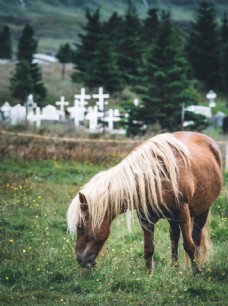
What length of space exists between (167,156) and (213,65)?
1903 inches

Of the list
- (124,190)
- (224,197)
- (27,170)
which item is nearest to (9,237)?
(124,190)

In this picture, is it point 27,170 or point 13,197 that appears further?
point 27,170

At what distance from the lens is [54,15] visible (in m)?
167

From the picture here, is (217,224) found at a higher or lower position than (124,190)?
lower

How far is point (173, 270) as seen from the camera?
305 inches

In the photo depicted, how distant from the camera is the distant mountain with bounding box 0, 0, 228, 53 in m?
143

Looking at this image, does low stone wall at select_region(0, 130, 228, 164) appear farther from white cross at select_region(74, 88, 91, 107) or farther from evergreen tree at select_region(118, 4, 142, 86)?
evergreen tree at select_region(118, 4, 142, 86)

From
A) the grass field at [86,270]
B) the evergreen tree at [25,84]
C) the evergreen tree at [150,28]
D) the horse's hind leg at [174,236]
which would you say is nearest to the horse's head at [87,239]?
the grass field at [86,270]

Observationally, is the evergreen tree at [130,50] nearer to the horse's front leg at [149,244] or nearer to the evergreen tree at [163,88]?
the evergreen tree at [163,88]

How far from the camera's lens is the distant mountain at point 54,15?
469 feet

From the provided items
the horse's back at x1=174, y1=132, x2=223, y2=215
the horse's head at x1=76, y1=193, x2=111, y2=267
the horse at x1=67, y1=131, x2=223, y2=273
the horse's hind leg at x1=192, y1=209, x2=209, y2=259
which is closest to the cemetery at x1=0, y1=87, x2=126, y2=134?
the horse's back at x1=174, y1=132, x2=223, y2=215

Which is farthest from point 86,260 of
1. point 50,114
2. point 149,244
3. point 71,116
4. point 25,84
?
point 25,84

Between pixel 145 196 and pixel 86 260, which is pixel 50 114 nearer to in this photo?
pixel 145 196

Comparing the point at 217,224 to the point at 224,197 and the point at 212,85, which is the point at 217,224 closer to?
the point at 224,197
